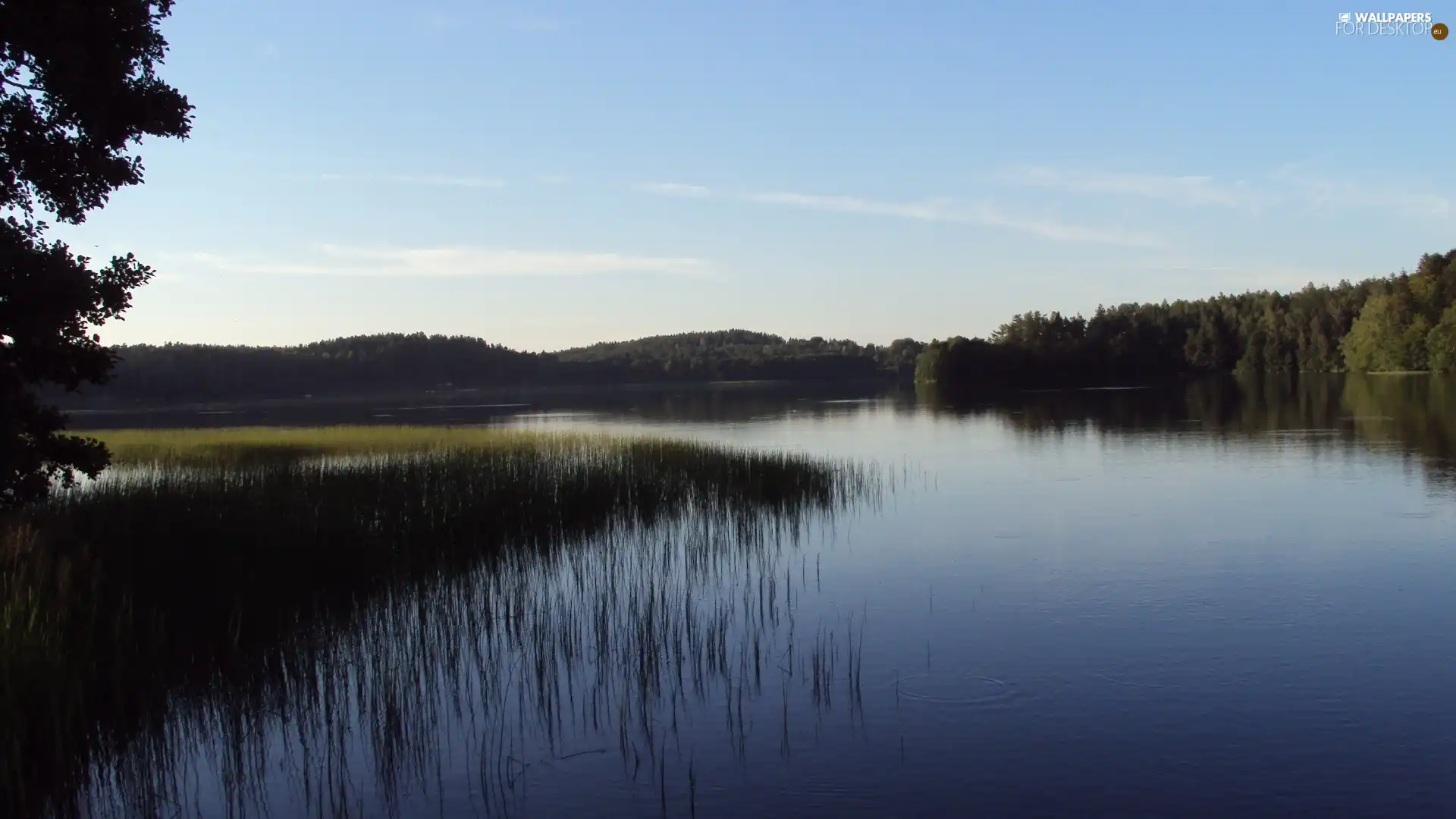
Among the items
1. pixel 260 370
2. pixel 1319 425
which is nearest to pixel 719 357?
pixel 260 370

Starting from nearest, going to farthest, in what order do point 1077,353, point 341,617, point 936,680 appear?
point 936,680
point 341,617
point 1077,353

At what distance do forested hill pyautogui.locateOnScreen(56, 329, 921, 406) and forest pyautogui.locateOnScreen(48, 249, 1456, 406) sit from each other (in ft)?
0.80

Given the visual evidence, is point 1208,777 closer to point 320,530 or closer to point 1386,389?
point 320,530

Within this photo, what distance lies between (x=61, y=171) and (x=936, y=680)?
1098 centimetres

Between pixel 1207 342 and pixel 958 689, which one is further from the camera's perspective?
pixel 1207 342

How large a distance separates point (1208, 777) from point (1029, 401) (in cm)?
6993

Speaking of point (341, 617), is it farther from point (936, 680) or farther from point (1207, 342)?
point (1207, 342)

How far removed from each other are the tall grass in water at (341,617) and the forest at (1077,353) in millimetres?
75053

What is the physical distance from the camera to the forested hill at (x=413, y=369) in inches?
4013

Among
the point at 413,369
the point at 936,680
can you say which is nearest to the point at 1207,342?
the point at 413,369

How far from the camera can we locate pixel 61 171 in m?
12.5

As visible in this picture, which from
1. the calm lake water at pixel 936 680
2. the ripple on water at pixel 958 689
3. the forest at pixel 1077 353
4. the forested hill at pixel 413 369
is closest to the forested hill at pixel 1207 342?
the forest at pixel 1077 353

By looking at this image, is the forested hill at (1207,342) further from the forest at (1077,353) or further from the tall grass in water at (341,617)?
the tall grass in water at (341,617)

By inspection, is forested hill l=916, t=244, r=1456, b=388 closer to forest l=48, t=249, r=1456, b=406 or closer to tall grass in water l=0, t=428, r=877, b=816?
forest l=48, t=249, r=1456, b=406
